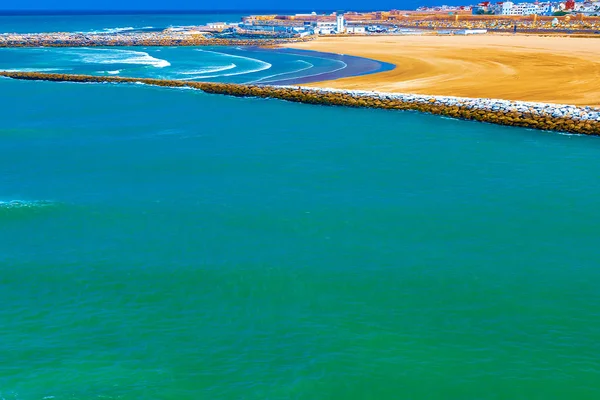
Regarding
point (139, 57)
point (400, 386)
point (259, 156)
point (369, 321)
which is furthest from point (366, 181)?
point (139, 57)

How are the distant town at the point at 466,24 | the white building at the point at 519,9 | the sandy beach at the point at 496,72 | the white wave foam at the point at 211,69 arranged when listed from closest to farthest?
1. the sandy beach at the point at 496,72
2. the white wave foam at the point at 211,69
3. the distant town at the point at 466,24
4. the white building at the point at 519,9

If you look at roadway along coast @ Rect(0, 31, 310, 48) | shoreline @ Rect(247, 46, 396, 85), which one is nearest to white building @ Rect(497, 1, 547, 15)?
roadway along coast @ Rect(0, 31, 310, 48)

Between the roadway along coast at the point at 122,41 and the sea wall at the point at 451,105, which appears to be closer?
the sea wall at the point at 451,105

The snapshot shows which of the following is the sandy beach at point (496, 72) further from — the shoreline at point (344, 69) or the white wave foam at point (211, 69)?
the white wave foam at point (211, 69)

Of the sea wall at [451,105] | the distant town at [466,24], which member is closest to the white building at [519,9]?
the distant town at [466,24]

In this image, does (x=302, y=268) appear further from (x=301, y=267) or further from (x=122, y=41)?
Result: (x=122, y=41)

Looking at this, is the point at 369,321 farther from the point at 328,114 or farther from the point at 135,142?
the point at 328,114

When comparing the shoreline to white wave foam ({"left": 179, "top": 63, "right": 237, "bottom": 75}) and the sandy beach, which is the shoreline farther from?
white wave foam ({"left": 179, "top": 63, "right": 237, "bottom": 75})
